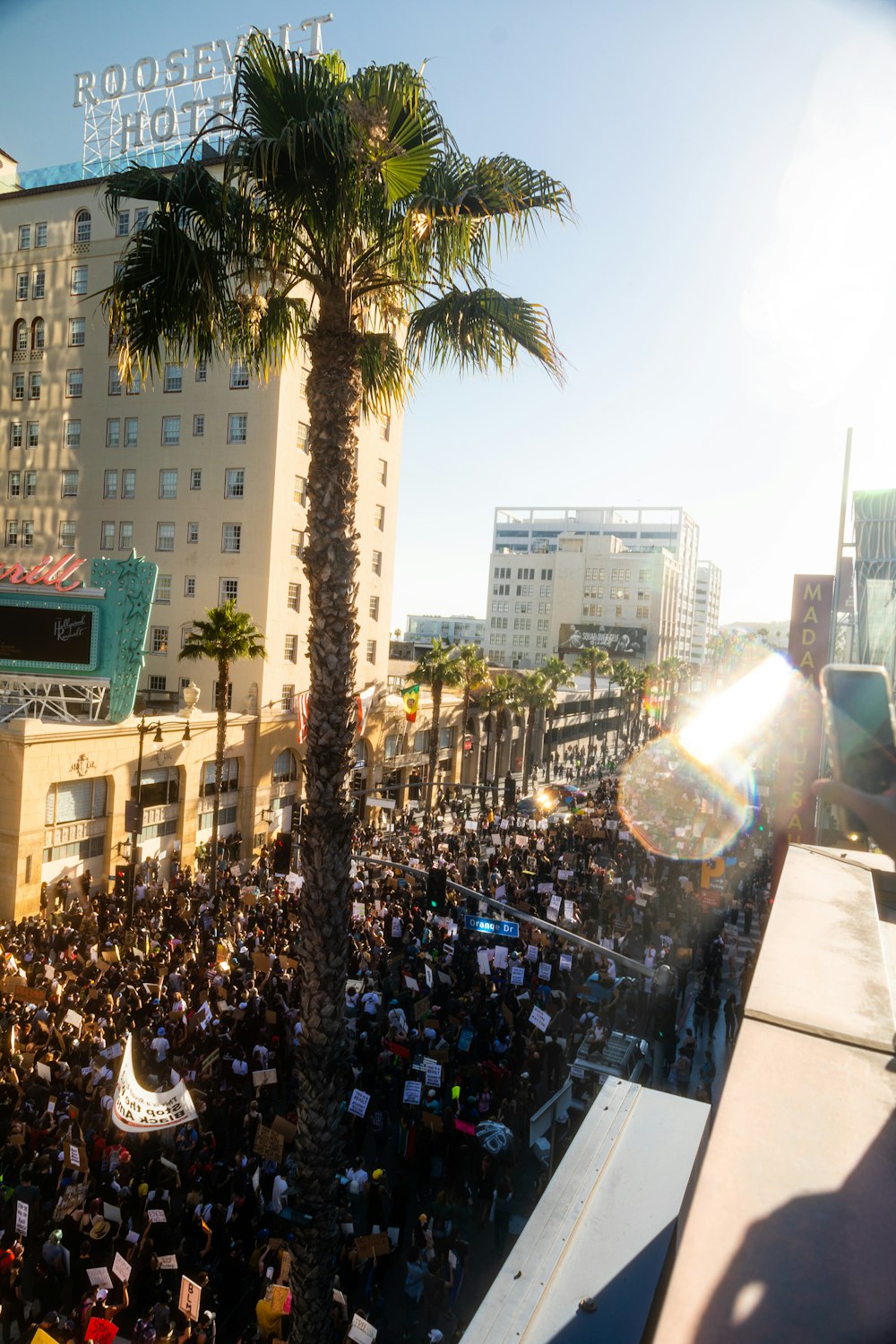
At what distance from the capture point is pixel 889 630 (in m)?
29.7

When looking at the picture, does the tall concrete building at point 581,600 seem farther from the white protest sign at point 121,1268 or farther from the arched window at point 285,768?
the white protest sign at point 121,1268

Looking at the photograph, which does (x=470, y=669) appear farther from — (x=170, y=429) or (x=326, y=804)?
(x=326, y=804)

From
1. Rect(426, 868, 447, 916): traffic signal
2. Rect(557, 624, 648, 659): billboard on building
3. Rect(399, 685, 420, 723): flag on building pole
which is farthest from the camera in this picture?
Rect(557, 624, 648, 659): billboard on building

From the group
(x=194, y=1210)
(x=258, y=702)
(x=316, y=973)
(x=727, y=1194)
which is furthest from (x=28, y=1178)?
(x=258, y=702)

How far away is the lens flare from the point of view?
38875 mm

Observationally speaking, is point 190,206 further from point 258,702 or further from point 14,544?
point 14,544

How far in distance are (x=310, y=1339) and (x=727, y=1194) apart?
409 inches

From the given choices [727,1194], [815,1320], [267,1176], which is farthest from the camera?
[267,1176]

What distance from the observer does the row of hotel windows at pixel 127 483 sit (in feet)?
145

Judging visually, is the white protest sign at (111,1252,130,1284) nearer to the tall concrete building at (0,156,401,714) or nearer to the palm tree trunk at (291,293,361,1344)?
the palm tree trunk at (291,293,361,1344)

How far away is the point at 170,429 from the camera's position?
46.3 metres

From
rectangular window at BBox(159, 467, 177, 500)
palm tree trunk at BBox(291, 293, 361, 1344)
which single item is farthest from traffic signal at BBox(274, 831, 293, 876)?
rectangular window at BBox(159, 467, 177, 500)

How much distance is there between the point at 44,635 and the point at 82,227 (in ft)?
101

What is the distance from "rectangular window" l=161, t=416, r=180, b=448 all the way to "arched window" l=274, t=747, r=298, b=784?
18853 mm
